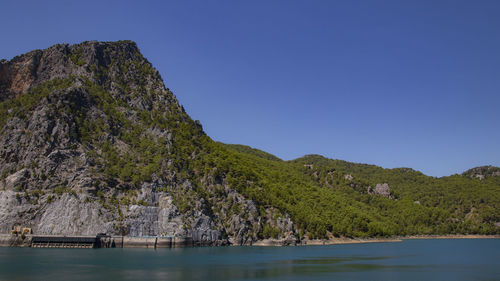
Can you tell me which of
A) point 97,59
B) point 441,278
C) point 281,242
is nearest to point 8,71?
point 97,59

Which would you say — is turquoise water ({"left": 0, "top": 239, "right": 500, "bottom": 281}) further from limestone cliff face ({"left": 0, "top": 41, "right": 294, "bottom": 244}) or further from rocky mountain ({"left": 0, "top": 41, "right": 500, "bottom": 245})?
rocky mountain ({"left": 0, "top": 41, "right": 500, "bottom": 245})

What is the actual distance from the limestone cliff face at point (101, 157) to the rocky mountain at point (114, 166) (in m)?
0.37

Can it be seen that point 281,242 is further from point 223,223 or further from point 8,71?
point 8,71

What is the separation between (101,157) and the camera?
152 m

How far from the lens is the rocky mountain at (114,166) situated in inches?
5282

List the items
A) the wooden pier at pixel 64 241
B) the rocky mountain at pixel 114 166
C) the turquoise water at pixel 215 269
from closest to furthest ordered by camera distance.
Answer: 1. the turquoise water at pixel 215 269
2. the wooden pier at pixel 64 241
3. the rocky mountain at pixel 114 166

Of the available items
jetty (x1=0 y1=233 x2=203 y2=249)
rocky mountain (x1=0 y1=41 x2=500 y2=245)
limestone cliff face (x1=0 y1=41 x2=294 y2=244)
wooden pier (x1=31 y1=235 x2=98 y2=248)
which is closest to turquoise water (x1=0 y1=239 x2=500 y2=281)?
wooden pier (x1=31 y1=235 x2=98 y2=248)

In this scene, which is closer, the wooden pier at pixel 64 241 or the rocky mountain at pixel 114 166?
the wooden pier at pixel 64 241

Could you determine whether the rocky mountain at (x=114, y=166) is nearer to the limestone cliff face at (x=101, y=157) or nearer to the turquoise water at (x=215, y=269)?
the limestone cliff face at (x=101, y=157)

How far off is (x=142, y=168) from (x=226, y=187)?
3312cm

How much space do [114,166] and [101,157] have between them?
6433mm

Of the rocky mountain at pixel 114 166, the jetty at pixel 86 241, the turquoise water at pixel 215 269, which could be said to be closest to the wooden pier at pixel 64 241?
the jetty at pixel 86 241

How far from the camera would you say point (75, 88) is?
543ft

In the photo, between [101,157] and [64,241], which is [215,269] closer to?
[64,241]
